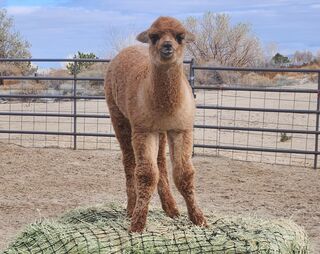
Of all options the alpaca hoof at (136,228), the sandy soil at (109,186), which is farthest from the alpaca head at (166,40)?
the sandy soil at (109,186)

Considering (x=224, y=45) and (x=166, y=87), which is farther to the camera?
(x=224, y=45)

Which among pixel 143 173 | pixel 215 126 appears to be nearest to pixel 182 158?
pixel 143 173

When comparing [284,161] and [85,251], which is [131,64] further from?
[284,161]

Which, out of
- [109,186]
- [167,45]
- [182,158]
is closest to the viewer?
[167,45]

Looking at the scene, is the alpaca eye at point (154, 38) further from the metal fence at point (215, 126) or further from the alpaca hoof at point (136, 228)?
the metal fence at point (215, 126)

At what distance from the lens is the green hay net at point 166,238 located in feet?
14.5

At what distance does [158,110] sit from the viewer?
475 cm

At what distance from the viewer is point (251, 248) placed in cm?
438

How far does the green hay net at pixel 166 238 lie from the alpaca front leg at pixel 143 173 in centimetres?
10

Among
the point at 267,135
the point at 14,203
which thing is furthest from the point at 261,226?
the point at 267,135

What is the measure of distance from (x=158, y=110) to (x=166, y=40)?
1.88 ft

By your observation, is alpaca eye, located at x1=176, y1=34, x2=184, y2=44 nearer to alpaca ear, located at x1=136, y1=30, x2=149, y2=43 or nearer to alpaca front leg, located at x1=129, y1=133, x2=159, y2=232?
alpaca ear, located at x1=136, y1=30, x2=149, y2=43

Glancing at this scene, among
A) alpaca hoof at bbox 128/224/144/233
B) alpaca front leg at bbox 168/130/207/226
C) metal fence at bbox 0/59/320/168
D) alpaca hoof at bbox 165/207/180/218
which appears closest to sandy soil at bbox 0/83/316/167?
metal fence at bbox 0/59/320/168

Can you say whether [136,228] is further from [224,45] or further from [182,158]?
[224,45]
